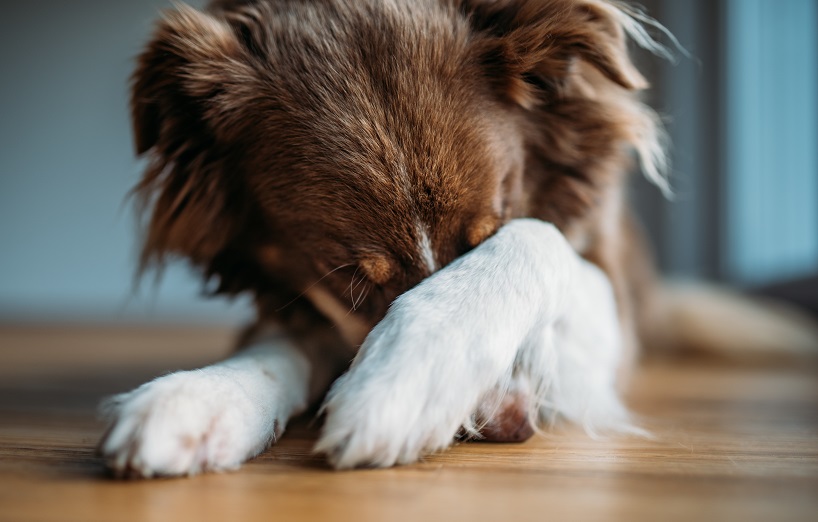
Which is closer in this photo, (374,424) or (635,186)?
(374,424)

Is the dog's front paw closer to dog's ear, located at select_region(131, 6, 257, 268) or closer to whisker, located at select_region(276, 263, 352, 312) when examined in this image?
whisker, located at select_region(276, 263, 352, 312)

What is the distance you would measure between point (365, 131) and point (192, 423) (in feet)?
2.41

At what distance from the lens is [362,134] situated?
1627 mm

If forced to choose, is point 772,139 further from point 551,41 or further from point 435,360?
point 435,360

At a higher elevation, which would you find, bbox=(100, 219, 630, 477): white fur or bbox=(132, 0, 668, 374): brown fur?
bbox=(132, 0, 668, 374): brown fur

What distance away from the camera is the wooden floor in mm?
1047

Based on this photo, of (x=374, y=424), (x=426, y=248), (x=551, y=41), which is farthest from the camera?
(x=551, y=41)

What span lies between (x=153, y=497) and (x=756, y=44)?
16.2ft

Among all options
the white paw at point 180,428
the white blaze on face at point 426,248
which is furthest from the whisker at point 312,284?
the white paw at point 180,428

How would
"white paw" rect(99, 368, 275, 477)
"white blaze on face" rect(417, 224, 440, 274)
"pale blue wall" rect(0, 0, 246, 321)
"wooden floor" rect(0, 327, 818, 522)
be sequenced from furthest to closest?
"pale blue wall" rect(0, 0, 246, 321) → "white blaze on face" rect(417, 224, 440, 274) → "white paw" rect(99, 368, 275, 477) → "wooden floor" rect(0, 327, 818, 522)

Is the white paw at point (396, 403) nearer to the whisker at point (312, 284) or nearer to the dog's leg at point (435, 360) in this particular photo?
the dog's leg at point (435, 360)

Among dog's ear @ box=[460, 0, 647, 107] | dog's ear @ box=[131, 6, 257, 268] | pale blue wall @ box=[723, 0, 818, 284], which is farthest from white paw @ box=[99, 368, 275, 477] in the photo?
pale blue wall @ box=[723, 0, 818, 284]

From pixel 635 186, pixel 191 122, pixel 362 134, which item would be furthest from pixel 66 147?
pixel 362 134

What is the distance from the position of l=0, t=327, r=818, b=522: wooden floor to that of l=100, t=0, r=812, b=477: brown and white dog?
67 millimetres
